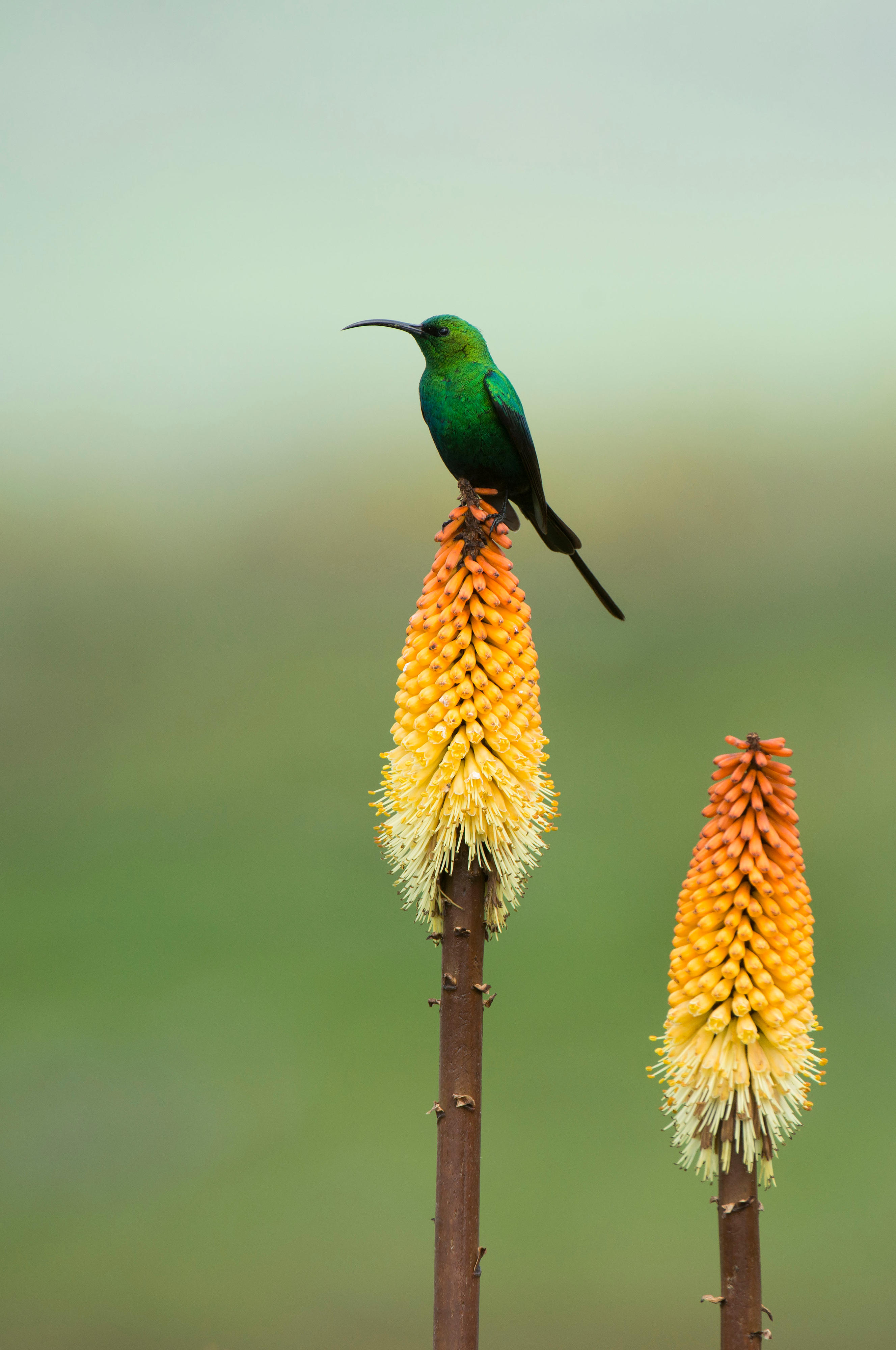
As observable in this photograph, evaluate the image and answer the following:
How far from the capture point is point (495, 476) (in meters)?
3.01

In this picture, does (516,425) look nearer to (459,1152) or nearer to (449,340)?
(449,340)

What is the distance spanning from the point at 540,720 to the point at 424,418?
0.93 meters

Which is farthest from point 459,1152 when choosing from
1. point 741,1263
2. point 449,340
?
point 449,340

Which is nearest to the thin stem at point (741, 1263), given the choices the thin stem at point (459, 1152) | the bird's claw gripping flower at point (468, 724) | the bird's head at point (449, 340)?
the thin stem at point (459, 1152)

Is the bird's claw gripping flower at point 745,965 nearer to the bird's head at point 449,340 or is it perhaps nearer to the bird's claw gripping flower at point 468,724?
the bird's claw gripping flower at point 468,724

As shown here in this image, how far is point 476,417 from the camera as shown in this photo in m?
2.91

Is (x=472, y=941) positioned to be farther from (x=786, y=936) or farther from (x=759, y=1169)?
(x=759, y=1169)

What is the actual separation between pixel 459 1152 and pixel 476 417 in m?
1.84

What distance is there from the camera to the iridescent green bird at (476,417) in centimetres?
292

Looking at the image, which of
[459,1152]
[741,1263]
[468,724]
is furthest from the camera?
[468,724]

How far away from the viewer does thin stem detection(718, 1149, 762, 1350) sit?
90.4 inches

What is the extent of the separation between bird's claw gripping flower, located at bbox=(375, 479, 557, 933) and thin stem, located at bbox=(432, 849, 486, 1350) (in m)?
0.25

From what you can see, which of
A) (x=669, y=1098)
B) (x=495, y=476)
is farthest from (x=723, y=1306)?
(x=495, y=476)

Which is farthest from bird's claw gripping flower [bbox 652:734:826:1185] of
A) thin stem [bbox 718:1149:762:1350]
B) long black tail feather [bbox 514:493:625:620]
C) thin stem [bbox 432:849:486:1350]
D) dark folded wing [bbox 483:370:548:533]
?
dark folded wing [bbox 483:370:548:533]
